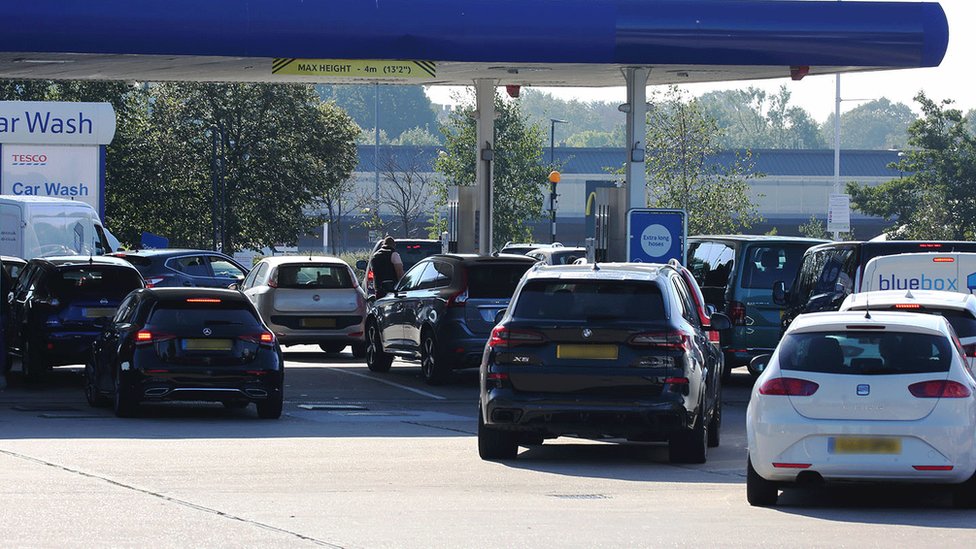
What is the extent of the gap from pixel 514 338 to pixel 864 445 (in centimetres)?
347

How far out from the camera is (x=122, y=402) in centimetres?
1795

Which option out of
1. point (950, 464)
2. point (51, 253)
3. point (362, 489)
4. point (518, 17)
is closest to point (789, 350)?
point (950, 464)

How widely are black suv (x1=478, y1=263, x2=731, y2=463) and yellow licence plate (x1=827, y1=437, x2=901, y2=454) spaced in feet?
8.15

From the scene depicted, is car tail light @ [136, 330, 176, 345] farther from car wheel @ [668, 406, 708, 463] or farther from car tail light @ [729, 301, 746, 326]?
car tail light @ [729, 301, 746, 326]

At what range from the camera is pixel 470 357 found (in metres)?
21.8

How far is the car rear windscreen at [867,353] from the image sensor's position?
467 inches

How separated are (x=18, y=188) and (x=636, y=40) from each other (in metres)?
18.7

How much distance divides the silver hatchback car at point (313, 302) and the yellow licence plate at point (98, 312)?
203 inches

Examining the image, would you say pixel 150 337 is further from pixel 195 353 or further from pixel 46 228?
pixel 46 228

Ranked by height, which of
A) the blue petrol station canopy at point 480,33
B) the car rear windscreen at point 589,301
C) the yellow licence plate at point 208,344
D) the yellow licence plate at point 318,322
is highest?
the blue petrol station canopy at point 480,33

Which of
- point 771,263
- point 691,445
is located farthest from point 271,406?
point 771,263

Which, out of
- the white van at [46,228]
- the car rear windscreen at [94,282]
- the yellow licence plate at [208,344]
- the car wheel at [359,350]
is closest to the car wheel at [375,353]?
the car wheel at [359,350]

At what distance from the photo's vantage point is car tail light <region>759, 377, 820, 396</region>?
38.8ft

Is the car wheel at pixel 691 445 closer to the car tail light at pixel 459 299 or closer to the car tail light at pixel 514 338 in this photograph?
the car tail light at pixel 514 338
